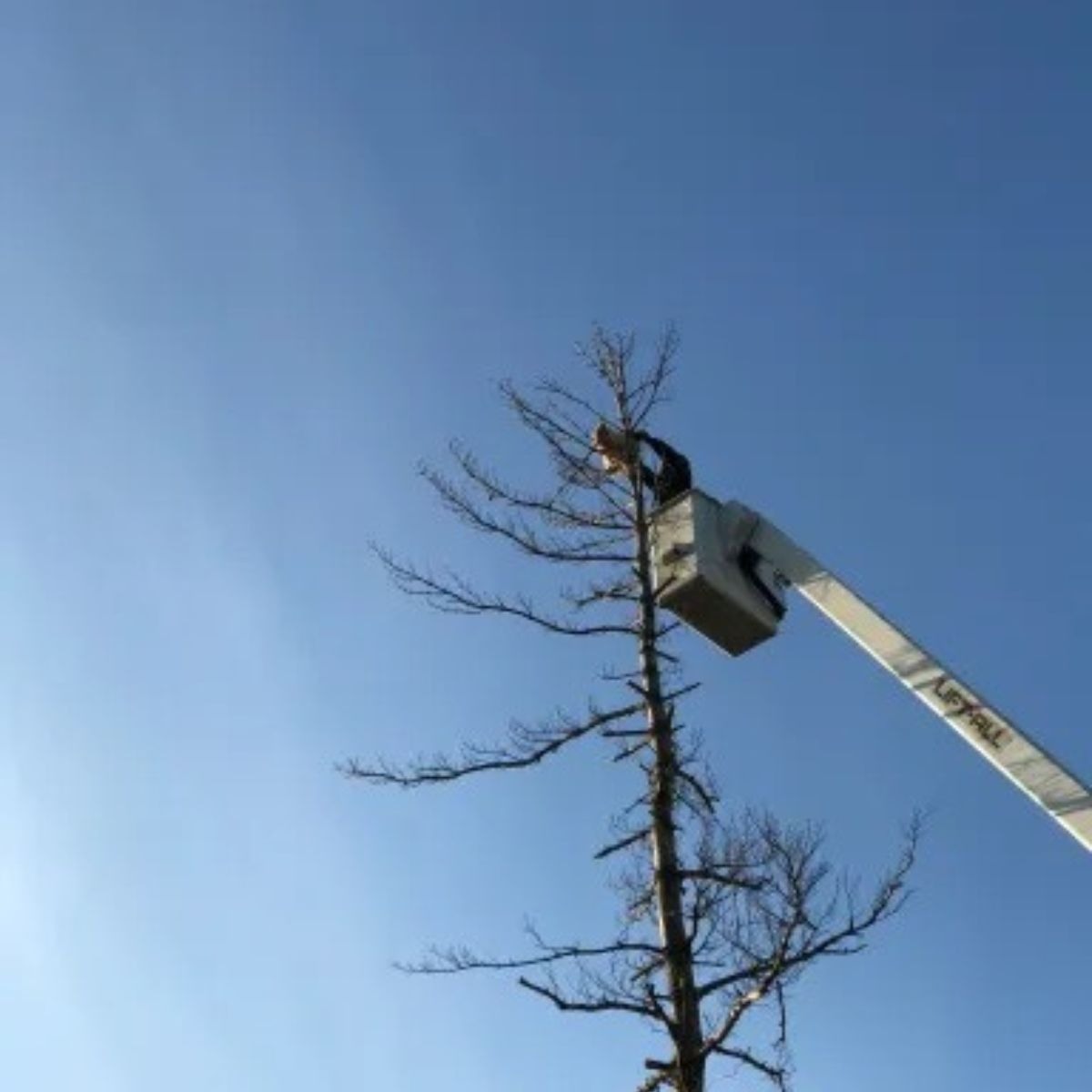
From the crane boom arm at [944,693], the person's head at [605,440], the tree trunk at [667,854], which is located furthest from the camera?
the person's head at [605,440]

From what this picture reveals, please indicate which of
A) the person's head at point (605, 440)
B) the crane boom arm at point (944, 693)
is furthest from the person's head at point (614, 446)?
the crane boom arm at point (944, 693)

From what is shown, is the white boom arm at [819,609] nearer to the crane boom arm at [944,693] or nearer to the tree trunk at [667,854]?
the crane boom arm at [944,693]

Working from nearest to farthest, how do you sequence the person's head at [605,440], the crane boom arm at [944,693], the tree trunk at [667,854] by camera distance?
the crane boom arm at [944,693] < the tree trunk at [667,854] < the person's head at [605,440]

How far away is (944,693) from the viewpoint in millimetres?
6977

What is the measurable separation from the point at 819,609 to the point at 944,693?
1077mm

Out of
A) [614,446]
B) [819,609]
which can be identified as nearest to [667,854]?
[819,609]

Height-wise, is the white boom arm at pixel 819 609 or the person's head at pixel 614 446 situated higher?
the person's head at pixel 614 446

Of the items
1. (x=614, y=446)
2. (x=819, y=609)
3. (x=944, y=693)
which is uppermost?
(x=614, y=446)

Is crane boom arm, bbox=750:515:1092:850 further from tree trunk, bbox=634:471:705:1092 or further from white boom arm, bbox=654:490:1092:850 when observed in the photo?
tree trunk, bbox=634:471:705:1092

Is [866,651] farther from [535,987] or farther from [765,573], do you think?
[535,987]

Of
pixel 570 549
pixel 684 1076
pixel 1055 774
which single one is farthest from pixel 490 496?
pixel 1055 774

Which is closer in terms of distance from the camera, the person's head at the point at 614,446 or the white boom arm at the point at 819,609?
the white boom arm at the point at 819,609

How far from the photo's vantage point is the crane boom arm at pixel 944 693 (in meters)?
6.23

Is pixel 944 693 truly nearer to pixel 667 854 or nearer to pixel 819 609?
pixel 819 609
